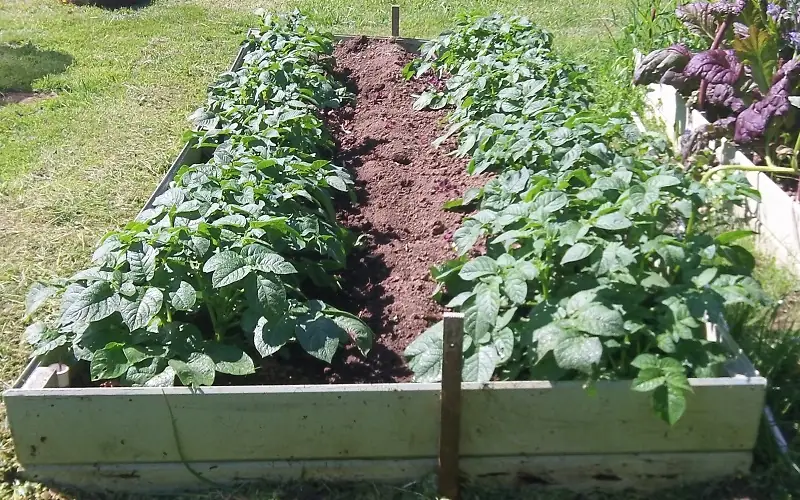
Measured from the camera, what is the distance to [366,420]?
8.19 feet

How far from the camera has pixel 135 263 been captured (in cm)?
275

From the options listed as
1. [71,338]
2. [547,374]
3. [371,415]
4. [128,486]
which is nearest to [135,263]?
[71,338]

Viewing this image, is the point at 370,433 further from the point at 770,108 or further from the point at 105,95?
the point at 105,95

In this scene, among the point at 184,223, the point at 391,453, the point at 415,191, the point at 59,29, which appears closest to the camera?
the point at 391,453

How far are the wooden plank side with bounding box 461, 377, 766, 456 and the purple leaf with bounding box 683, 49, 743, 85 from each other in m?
2.63

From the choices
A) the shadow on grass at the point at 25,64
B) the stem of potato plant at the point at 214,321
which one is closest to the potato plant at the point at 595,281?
the stem of potato plant at the point at 214,321

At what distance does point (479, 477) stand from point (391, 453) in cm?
28

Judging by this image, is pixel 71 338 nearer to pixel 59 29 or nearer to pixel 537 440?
pixel 537 440

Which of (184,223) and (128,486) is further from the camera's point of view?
(184,223)

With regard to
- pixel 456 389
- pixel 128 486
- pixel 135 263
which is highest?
pixel 135 263

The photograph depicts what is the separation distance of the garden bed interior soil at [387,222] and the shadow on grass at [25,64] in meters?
2.78

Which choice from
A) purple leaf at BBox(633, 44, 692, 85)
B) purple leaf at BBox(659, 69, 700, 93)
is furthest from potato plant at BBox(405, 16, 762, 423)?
purple leaf at BBox(633, 44, 692, 85)

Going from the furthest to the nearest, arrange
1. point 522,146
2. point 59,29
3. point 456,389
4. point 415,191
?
point 59,29, point 415,191, point 522,146, point 456,389

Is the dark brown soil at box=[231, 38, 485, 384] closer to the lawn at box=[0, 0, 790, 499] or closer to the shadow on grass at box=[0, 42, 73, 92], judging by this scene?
the lawn at box=[0, 0, 790, 499]
